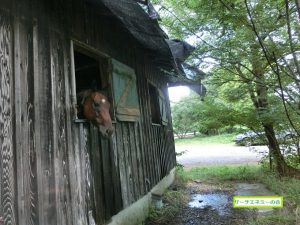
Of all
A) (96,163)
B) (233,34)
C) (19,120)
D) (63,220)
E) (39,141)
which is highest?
(233,34)

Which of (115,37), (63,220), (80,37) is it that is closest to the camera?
(63,220)

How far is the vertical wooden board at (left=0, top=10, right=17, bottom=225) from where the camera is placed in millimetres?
2090

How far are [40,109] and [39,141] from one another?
276 mm

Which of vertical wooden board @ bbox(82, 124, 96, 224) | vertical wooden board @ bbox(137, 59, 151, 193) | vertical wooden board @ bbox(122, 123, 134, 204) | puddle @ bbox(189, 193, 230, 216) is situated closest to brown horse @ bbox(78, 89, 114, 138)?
vertical wooden board @ bbox(82, 124, 96, 224)

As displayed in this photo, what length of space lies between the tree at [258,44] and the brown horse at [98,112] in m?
1.65

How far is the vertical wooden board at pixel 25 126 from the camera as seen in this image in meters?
2.26

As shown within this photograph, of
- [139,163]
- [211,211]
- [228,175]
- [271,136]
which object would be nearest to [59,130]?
[139,163]

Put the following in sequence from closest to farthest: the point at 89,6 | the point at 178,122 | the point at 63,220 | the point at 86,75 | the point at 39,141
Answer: the point at 39,141, the point at 63,220, the point at 89,6, the point at 86,75, the point at 178,122

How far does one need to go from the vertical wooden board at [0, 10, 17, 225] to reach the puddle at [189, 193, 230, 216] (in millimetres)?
3791

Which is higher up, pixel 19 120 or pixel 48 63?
pixel 48 63

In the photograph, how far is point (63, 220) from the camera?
8.93 ft

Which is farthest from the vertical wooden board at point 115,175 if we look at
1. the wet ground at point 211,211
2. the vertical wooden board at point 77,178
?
the wet ground at point 211,211

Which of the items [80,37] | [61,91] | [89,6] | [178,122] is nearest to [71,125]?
[61,91]

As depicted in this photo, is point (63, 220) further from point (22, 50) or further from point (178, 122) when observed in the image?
point (178, 122)
